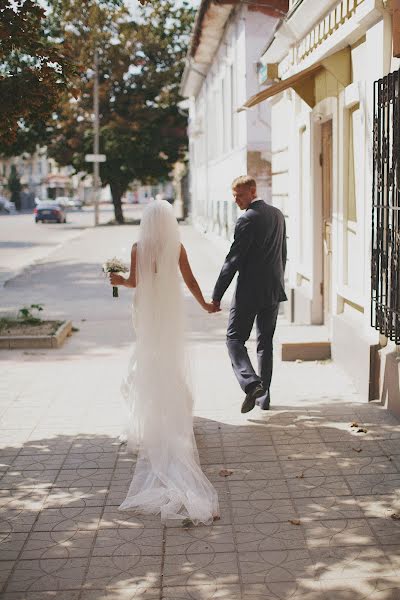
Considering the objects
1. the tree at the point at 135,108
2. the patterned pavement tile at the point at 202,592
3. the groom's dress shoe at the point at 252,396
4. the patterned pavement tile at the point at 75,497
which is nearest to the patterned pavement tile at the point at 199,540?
the patterned pavement tile at the point at 202,592

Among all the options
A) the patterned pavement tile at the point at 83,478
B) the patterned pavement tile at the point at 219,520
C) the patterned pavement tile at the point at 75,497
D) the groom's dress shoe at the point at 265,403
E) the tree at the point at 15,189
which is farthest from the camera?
the tree at the point at 15,189

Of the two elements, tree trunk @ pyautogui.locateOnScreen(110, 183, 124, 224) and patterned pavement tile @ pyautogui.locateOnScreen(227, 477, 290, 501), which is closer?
patterned pavement tile @ pyautogui.locateOnScreen(227, 477, 290, 501)

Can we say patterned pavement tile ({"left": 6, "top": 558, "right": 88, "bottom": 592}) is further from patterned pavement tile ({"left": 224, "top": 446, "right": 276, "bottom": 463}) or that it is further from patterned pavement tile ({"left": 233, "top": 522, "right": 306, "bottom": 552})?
patterned pavement tile ({"left": 224, "top": 446, "right": 276, "bottom": 463})

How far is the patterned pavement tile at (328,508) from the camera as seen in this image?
477cm

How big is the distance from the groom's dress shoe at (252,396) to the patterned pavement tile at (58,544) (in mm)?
2308

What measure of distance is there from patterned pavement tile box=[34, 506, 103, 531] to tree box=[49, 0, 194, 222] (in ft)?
127

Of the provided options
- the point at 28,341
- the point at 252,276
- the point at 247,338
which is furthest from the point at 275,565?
the point at 28,341

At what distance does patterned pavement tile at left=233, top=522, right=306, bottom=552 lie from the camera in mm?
4379

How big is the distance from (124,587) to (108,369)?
5.06 metres

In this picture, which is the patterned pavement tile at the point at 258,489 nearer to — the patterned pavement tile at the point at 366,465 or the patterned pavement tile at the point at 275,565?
the patterned pavement tile at the point at 366,465

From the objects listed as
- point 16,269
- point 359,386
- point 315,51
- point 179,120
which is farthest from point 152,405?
point 179,120

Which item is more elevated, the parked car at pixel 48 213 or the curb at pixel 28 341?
the parked car at pixel 48 213

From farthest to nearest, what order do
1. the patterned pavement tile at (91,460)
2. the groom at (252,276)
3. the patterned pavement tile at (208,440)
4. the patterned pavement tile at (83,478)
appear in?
1. the groom at (252,276)
2. the patterned pavement tile at (208,440)
3. the patterned pavement tile at (91,460)
4. the patterned pavement tile at (83,478)

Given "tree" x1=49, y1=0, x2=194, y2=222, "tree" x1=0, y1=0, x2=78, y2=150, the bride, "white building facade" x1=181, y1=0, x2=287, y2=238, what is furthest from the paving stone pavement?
"tree" x1=49, y1=0, x2=194, y2=222
